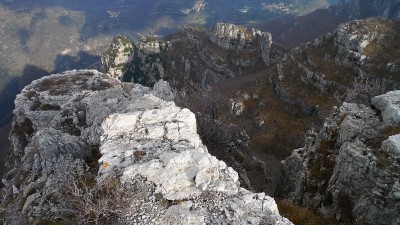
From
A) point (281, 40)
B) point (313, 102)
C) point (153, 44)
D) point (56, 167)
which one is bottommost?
point (281, 40)

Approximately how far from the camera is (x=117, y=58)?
13025 cm

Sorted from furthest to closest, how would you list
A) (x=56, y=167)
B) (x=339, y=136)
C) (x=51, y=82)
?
(x=51, y=82) < (x=339, y=136) < (x=56, y=167)

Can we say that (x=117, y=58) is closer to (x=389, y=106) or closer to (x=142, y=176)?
(x=389, y=106)

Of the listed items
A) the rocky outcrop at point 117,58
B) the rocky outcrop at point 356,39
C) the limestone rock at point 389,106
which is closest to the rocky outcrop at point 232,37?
the rocky outcrop at point 117,58

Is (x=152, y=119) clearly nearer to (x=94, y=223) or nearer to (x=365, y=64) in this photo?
(x=94, y=223)

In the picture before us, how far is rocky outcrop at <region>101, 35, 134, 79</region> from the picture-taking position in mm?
129250

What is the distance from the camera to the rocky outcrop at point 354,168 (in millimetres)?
18656

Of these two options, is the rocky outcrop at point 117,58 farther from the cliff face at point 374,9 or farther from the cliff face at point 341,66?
the cliff face at point 374,9

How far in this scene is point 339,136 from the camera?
944 inches

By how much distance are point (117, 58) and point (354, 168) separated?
11870 cm

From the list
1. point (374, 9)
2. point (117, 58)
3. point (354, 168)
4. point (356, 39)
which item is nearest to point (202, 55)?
point (117, 58)

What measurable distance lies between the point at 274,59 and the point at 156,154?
296 feet

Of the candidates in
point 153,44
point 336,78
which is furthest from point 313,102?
point 153,44

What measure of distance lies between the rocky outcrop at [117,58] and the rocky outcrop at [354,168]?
109940mm
